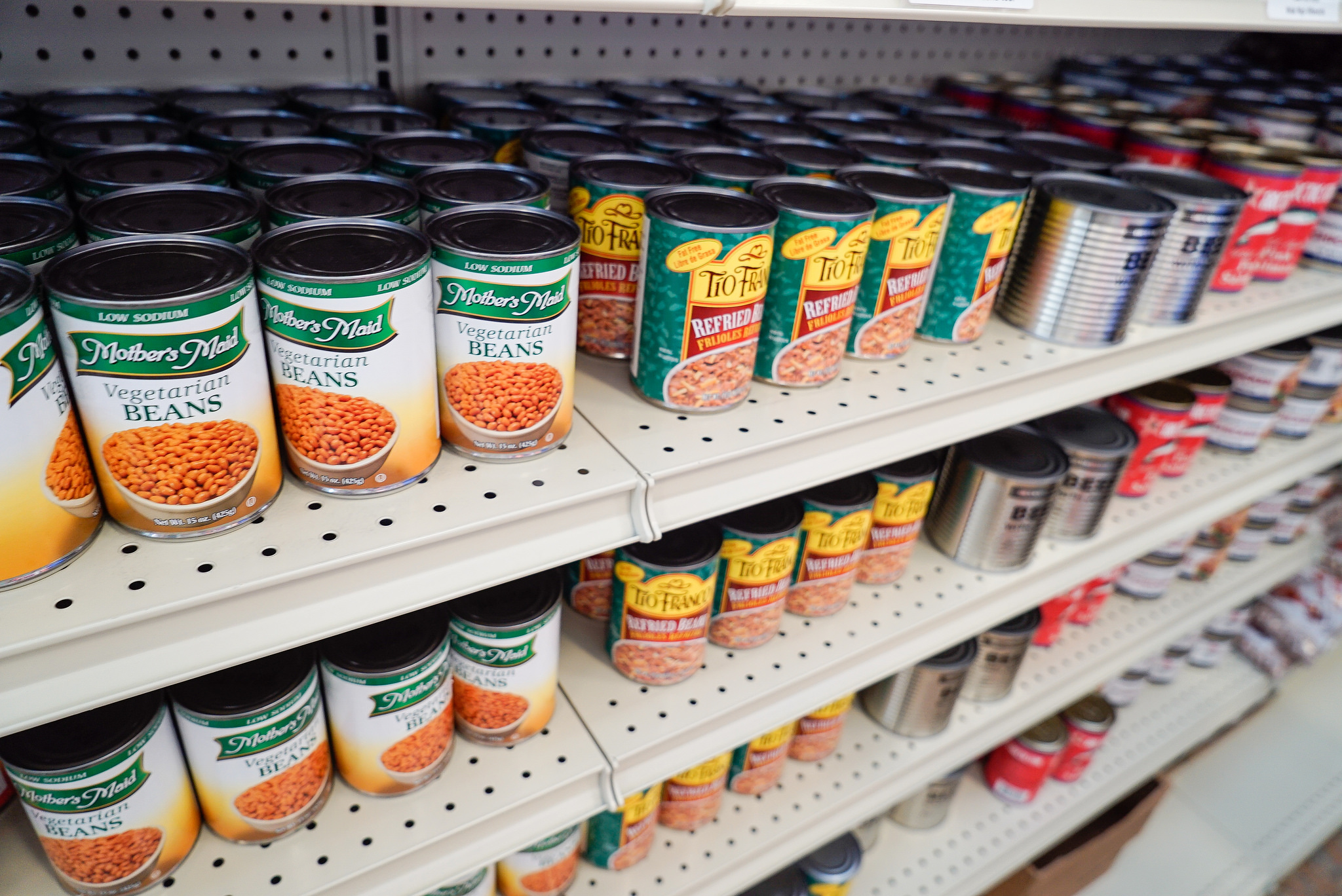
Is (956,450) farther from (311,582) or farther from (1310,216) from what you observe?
(311,582)

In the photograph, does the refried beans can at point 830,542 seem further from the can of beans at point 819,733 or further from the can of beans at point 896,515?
the can of beans at point 819,733

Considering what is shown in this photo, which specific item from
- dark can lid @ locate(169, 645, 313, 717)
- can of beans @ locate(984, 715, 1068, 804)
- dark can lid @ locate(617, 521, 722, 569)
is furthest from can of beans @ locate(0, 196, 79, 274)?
can of beans @ locate(984, 715, 1068, 804)

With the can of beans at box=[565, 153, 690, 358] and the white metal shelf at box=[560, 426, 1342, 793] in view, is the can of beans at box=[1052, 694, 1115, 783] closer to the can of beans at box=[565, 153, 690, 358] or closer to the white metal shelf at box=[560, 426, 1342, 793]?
the white metal shelf at box=[560, 426, 1342, 793]

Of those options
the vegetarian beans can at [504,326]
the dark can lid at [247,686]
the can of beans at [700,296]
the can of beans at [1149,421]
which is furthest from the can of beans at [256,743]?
the can of beans at [1149,421]

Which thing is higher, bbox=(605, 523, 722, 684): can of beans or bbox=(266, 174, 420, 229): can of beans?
bbox=(266, 174, 420, 229): can of beans

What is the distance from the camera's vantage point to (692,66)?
70.6 inches

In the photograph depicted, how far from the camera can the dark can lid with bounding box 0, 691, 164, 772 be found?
86 cm

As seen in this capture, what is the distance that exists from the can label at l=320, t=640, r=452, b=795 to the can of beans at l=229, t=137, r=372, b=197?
572 millimetres

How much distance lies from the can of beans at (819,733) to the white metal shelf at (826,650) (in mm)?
229

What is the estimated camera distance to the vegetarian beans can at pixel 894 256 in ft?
3.86

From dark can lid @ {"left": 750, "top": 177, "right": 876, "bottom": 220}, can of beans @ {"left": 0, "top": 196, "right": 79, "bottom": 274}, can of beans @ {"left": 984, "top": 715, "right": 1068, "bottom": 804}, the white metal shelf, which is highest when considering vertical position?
dark can lid @ {"left": 750, "top": 177, "right": 876, "bottom": 220}

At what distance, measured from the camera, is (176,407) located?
2.41 ft

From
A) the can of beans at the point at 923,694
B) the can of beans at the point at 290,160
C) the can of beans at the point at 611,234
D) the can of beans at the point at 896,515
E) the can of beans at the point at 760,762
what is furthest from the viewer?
the can of beans at the point at 923,694

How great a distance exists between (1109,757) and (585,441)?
2201 millimetres
